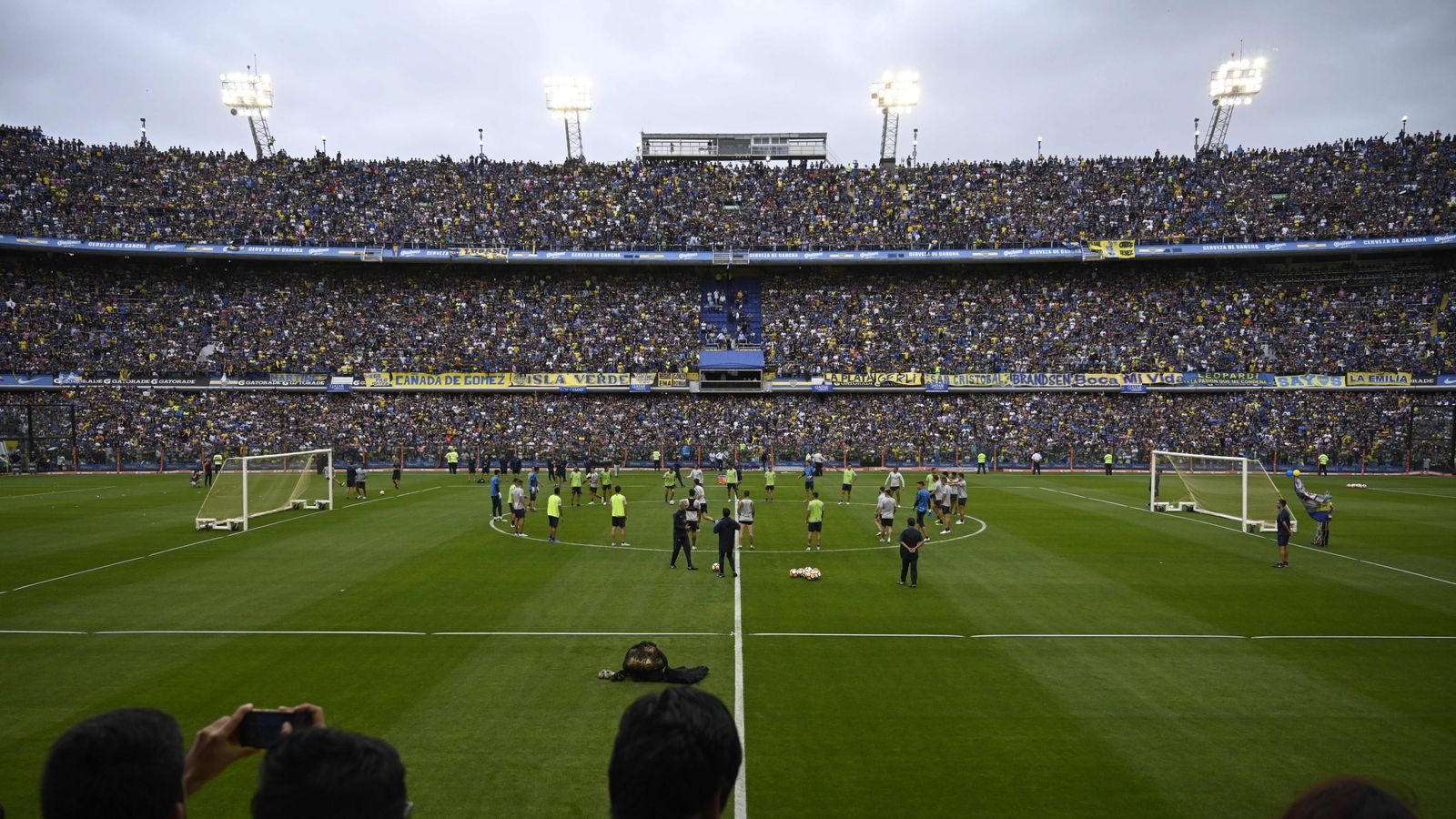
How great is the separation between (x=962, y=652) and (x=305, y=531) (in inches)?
853

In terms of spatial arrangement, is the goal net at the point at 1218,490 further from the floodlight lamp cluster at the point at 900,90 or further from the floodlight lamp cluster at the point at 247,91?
the floodlight lamp cluster at the point at 247,91

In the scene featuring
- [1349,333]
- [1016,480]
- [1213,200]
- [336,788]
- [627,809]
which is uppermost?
[1213,200]

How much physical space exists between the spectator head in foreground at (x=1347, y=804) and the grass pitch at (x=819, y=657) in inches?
266

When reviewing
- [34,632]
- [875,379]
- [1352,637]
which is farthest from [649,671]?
[875,379]

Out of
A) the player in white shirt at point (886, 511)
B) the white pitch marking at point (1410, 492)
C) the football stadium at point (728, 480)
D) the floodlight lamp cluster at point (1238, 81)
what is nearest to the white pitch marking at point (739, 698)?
the football stadium at point (728, 480)

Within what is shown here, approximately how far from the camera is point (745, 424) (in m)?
53.7

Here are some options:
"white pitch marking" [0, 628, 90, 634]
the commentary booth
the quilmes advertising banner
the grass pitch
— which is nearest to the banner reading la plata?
the commentary booth

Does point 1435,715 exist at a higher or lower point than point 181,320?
lower

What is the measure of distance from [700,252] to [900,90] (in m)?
23.0

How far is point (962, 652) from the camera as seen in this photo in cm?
1327

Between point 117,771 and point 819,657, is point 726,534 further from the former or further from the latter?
point 117,771

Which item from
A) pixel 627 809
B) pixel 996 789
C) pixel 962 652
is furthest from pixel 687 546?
→ pixel 627 809

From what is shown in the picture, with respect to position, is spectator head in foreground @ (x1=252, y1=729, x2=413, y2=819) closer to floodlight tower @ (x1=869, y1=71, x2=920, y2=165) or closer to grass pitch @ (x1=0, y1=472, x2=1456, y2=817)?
grass pitch @ (x1=0, y1=472, x2=1456, y2=817)

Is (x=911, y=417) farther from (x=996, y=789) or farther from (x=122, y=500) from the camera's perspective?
(x=996, y=789)
